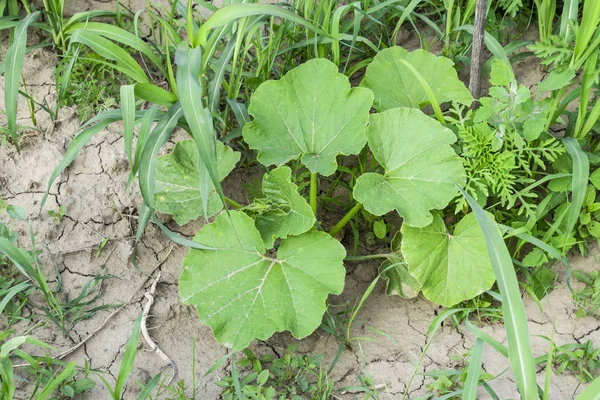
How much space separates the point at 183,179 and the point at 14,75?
0.66 m

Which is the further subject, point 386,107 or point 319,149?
point 386,107

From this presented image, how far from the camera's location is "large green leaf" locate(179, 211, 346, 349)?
198 centimetres

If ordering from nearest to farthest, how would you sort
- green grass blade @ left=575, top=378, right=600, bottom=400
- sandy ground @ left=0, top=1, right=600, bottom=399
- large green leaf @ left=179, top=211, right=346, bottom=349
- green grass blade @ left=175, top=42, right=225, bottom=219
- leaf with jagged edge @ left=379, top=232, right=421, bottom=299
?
1. green grass blade @ left=575, top=378, right=600, bottom=400
2. green grass blade @ left=175, top=42, right=225, bottom=219
3. large green leaf @ left=179, top=211, right=346, bottom=349
4. sandy ground @ left=0, top=1, right=600, bottom=399
5. leaf with jagged edge @ left=379, top=232, right=421, bottom=299

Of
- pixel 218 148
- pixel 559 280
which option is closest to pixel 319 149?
pixel 218 148

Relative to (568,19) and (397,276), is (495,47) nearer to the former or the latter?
(568,19)

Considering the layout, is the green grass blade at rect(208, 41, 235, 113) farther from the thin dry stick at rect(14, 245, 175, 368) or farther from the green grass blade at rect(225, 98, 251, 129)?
the thin dry stick at rect(14, 245, 175, 368)

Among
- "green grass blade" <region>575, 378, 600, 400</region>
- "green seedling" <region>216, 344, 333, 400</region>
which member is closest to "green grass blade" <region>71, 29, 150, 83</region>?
"green seedling" <region>216, 344, 333, 400</region>

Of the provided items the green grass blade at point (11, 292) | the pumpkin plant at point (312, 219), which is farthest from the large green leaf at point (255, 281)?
the green grass blade at point (11, 292)

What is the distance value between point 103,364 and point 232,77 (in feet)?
3.62

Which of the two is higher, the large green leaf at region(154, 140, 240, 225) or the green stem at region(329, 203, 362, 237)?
the large green leaf at region(154, 140, 240, 225)

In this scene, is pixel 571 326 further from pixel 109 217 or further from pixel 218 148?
pixel 109 217

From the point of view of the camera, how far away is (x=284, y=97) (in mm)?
2211

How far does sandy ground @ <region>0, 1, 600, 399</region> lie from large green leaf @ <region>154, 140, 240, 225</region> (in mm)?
185

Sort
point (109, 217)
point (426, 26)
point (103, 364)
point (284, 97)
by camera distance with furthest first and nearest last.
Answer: point (426, 26) → point (109, 217) → point (284, 97) → point (103, 364)
